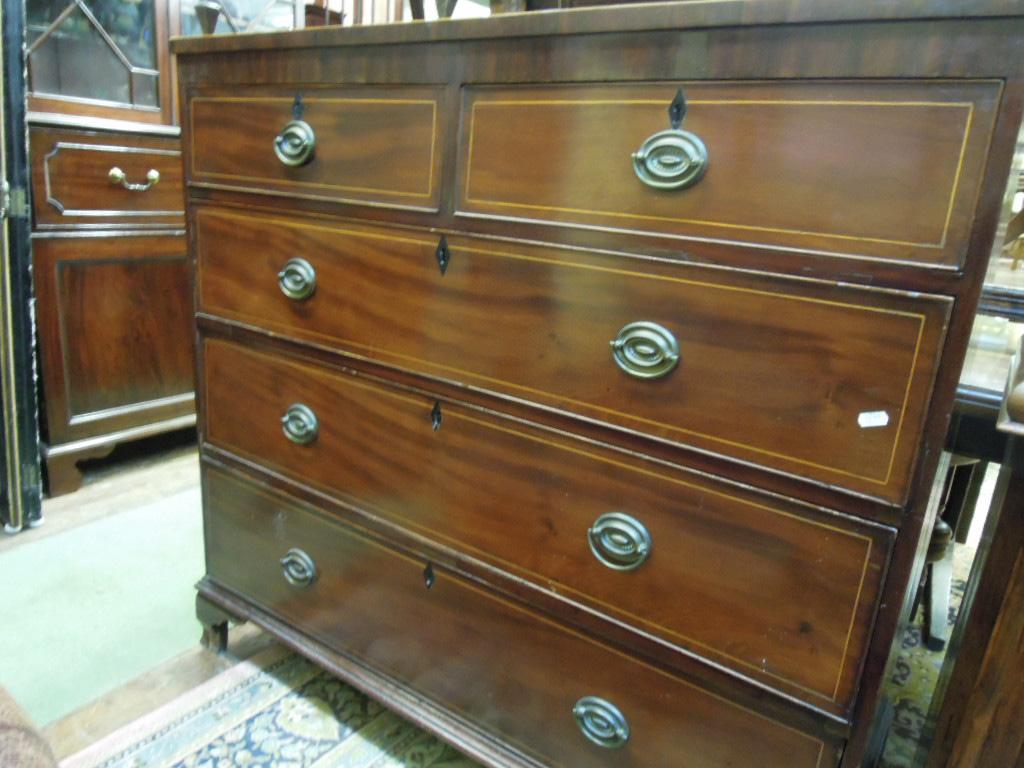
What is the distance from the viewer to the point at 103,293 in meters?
1.81

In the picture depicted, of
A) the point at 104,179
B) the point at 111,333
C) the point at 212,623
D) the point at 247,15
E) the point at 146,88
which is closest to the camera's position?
the point at 212,623

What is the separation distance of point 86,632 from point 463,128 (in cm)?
120

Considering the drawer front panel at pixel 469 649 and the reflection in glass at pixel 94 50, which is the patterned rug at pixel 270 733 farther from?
the reflection in glass at pixel 94 50

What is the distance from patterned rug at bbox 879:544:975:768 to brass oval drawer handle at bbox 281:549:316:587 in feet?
2.88

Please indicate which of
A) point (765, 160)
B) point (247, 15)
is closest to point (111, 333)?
point (247, 15)

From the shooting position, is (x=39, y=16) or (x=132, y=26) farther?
(x=132, y=26)

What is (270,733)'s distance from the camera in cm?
113

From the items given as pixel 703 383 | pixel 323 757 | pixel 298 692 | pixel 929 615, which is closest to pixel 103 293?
pixel 298 692

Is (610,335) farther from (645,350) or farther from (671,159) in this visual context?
(671,159)

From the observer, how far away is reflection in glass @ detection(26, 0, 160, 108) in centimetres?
178

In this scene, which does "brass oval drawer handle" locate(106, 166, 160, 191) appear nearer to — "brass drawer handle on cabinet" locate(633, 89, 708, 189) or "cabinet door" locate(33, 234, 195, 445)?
"cabinet door" locate(33, 234, 195, 445)

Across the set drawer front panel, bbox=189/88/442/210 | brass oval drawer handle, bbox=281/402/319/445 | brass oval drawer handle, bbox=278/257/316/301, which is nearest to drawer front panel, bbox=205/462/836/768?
Answer: brass oval drawer handle, bbox=281/402/319/445

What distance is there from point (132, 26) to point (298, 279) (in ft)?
4.79

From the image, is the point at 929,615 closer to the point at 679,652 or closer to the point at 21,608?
the point at 679,652
